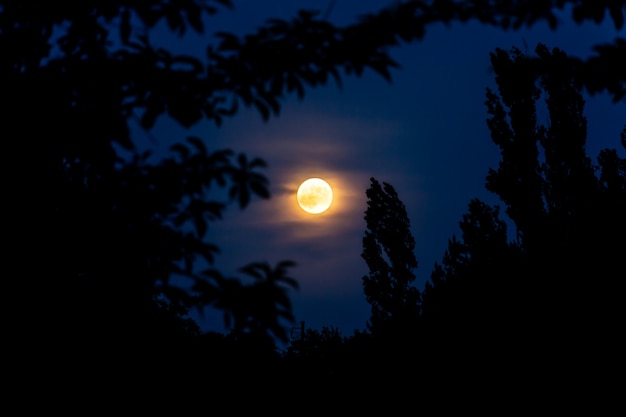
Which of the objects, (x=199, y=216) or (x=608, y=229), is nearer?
(x=199, y=216)

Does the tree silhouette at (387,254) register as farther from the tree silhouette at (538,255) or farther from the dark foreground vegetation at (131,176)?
the dark foreground vegetation at (131,176)

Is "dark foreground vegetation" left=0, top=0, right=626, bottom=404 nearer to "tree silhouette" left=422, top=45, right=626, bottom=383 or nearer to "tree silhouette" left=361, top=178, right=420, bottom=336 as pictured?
"tree silhouette" left=422, top=45, right=626, bottom=383

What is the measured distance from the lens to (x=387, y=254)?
85.0ft

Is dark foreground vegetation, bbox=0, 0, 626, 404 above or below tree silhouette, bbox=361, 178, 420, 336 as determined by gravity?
below

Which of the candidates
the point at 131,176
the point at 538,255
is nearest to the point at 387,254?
the point at 538,255

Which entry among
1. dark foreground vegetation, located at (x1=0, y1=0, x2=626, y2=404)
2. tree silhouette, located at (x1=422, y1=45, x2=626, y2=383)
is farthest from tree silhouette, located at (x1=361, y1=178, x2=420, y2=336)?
dark foreground vegetation, located at (x1=0, y1=0, x2=626, y2=404)

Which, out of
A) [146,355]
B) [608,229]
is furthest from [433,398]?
[146,355]

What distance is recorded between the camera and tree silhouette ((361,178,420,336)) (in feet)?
82.1

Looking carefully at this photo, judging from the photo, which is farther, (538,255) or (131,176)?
(538,255)

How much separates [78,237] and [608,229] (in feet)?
50.8

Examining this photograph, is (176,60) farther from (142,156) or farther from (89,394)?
(89,394)

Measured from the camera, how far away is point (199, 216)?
321 cm

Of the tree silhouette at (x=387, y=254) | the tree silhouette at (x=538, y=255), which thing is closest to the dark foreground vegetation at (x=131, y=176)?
the tree silhouette at (x=538, y=255)

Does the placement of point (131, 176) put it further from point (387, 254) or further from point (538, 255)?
point (387, 254)
